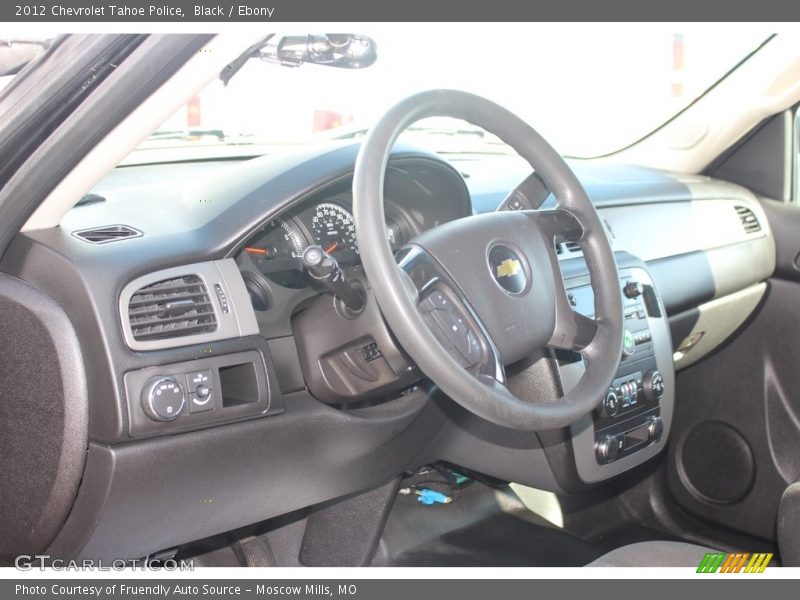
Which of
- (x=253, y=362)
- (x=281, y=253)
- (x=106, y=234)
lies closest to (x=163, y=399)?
(x=253, y=362)

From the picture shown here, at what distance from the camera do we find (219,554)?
2125 mm

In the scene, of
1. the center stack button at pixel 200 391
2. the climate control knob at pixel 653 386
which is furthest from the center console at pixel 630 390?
the center stack button at pixel 200 391

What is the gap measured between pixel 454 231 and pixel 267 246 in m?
0.50

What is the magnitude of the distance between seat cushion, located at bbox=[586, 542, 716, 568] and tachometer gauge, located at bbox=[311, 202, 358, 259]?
0.84 metres

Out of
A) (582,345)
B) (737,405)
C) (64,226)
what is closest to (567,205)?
(582,345)

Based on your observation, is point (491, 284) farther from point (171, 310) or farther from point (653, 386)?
point (653, 386)

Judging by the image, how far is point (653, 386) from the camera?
83.9 inches

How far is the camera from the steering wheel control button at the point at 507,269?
150cm

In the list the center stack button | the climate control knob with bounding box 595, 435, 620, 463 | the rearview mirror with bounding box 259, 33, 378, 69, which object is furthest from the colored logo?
the rearview mirror with bounding box 259, 33, 378, 69

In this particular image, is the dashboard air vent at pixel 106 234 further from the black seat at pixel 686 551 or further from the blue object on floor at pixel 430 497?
the blue object on floor at pixel 430 497

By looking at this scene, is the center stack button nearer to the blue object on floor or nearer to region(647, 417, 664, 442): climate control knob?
the blue object on floor

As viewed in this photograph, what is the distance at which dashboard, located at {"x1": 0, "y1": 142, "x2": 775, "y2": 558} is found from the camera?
1.50 meters

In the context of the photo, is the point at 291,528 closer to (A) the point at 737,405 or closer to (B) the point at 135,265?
(B) the point at 135,265

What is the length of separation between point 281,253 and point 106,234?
383 mm
